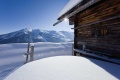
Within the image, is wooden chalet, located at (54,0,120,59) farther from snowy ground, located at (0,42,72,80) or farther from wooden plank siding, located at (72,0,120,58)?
snowy ground, located at (0,42,72,80)

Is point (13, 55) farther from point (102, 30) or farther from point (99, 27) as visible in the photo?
point (102, 30)

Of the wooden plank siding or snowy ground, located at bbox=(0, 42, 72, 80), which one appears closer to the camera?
the wooden plank siding

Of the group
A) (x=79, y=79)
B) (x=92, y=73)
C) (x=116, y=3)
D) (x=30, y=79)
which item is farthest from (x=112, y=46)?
(x=30, y=79)

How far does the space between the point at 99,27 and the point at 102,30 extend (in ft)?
0.76

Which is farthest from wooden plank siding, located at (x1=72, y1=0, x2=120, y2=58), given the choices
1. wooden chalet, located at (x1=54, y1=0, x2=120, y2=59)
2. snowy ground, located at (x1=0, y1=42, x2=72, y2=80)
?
snowy ground, located at (x1=0, y1=42, x2=72, y2=80)

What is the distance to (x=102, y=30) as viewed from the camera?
532 cm

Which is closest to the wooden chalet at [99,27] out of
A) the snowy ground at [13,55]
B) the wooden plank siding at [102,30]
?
the wooden plank siding at [102,30]

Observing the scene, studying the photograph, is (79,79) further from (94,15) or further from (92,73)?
(94,15)

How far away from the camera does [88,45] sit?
6.45m

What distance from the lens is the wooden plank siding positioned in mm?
4575

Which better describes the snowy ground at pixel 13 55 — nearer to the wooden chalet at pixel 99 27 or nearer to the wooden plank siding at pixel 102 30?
the wooden chalet at pixel 99 27

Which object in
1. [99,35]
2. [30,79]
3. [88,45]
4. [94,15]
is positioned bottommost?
[30,79]

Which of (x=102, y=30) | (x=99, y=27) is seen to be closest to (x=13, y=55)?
(x=99, y=27)

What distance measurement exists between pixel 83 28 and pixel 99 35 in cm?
147
